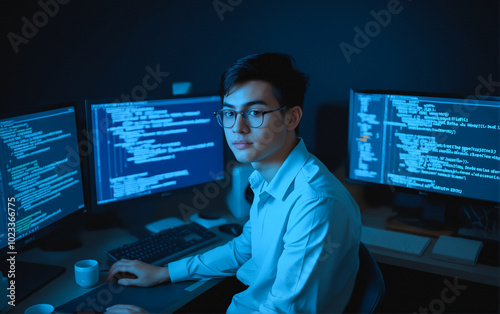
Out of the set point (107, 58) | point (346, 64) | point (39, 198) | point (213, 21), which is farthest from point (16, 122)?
point (346, 64)

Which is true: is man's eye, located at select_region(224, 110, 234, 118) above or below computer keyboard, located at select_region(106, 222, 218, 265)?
above

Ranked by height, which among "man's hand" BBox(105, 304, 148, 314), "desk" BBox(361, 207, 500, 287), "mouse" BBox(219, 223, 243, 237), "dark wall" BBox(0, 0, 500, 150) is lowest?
"desk" BBox(361, 207, 500, 287)

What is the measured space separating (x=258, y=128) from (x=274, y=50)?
0.94 metres

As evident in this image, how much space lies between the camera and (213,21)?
2271mm

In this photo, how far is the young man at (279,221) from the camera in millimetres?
1201

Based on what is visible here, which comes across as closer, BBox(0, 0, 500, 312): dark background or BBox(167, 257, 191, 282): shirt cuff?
BBox(167, 257, 191, 282): shirt cuff

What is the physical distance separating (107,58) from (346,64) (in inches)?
41.4

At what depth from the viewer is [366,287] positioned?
1.15 meters

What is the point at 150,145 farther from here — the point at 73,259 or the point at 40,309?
the point at 40,309

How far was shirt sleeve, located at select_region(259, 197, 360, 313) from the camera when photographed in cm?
118

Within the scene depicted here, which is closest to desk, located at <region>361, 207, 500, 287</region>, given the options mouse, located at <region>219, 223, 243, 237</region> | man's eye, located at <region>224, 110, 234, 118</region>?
mouse, located at <region>219, 223, 243, 237</region>

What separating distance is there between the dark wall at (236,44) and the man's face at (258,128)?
2.62 ft

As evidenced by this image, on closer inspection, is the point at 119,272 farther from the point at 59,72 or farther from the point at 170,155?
the point at 59,72

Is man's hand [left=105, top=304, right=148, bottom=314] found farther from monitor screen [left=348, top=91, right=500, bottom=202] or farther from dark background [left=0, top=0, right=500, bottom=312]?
monitor screen [left=348, top=91, right=500, bottom=202]
